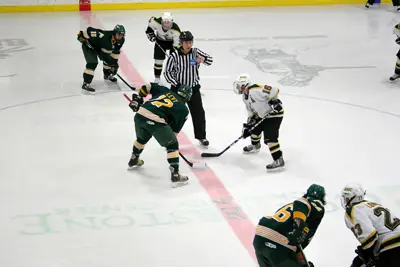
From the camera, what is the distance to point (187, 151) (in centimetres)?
684

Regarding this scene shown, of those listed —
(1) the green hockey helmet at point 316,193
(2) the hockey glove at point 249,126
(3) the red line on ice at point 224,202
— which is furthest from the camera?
(2) the hockey glove at point 249,126

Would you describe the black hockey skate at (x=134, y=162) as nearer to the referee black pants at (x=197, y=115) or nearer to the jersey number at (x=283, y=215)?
the referee black pants at (x=197, y=115)

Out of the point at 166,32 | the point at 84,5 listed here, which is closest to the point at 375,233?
the point at 166,32

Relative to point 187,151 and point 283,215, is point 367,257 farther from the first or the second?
point 187,151

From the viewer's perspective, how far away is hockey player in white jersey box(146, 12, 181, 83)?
852 cm

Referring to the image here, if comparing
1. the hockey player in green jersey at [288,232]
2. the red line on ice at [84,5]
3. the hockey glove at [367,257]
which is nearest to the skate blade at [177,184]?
the hockey player in green jersey at [288,232]

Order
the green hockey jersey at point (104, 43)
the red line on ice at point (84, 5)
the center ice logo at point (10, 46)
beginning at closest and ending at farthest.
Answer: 1. the green hockey jersey at point (104, 43)
2. the center ice logo at point (10, 46)
3. the red line on ice at point (84, 5)

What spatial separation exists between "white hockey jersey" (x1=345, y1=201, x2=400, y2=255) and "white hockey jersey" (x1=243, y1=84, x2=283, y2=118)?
210 centimetres

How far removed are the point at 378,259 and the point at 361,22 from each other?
8.52m

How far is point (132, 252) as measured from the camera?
16.3 feet

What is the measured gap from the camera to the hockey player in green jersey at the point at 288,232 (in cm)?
407

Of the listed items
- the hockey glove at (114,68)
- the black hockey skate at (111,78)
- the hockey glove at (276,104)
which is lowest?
the black hockey skate at (111,78)

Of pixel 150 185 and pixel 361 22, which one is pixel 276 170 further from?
pixel 361 22

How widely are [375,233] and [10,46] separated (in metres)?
7.50
